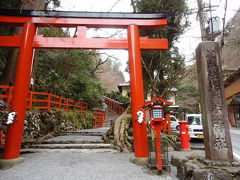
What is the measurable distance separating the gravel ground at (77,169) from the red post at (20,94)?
1.84 feet

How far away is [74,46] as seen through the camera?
16.7ft

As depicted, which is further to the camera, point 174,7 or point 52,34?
point 52,34

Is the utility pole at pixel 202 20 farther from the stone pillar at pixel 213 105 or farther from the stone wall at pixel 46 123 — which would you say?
the stone wall at pixel 46 123

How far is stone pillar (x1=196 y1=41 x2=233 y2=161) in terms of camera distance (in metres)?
3.14

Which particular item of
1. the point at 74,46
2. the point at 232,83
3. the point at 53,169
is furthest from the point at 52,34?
the point at 232,83

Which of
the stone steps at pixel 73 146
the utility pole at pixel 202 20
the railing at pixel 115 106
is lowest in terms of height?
the stone steps at pixel 73 146

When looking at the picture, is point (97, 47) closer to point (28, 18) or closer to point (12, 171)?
point (28, 18)

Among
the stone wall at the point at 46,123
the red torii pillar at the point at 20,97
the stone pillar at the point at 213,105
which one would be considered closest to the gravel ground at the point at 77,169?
the red torii pillar at the point at 20,97

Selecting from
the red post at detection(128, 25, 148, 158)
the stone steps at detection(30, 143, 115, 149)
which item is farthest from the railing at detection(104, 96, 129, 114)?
the red post at detection(128, 25, 148, 158)

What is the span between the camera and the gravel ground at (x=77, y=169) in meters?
Result: 3.53

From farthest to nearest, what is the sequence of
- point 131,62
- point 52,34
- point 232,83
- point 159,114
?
1. point 232,83
2. point 52,34
3. point 131,62
4. point 159,114

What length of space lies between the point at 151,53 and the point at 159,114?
6122 millimetres

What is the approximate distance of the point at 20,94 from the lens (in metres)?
4.54

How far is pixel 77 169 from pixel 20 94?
2.86 metres
